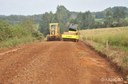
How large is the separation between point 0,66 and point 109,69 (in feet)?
17.0

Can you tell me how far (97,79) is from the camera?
12945 millimetres

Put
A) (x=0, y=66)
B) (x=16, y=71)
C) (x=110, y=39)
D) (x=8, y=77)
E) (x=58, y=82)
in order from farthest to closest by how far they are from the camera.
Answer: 1. (x=110, y=39)
2. (x=0, y=66)
3. (x=16, y=71)
4. (x=8, y=77)
5. (x=58, y=82)

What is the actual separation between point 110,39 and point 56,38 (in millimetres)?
21081

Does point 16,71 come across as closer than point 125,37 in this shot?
Yes

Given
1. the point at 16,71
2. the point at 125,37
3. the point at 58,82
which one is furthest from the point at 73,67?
the point at 125,37

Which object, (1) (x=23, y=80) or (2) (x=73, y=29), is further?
(2) (x=73, y=29)

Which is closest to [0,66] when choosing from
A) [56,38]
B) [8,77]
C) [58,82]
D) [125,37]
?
[8,77]

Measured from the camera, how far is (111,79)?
13109mm

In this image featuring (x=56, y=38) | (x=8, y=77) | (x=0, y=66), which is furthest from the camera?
(x=56, y=38)

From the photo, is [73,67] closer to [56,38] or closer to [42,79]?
[42,79]

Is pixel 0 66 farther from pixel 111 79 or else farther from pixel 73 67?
pixel 111 79

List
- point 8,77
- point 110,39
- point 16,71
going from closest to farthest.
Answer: point 8,77 < point 16,71 < point 110,39

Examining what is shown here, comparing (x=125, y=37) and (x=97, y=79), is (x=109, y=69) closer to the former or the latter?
(x=97, y=79)

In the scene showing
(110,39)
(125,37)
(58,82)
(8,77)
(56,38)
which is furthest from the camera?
(56,38)
